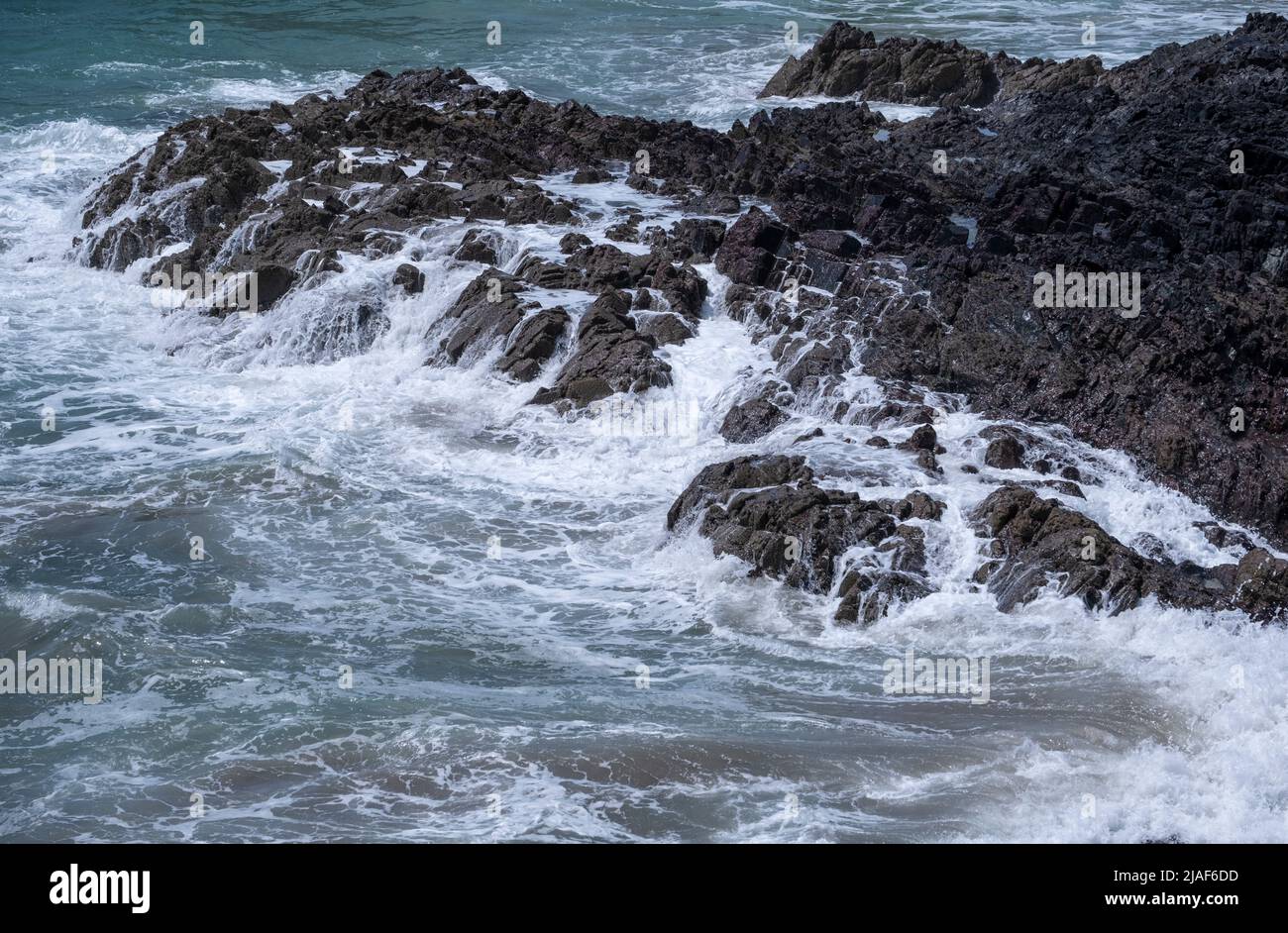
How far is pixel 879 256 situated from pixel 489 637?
8644 millimetres

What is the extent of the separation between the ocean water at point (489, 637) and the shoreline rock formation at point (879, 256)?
0.40 metres

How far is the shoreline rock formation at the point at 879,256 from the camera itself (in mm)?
14047

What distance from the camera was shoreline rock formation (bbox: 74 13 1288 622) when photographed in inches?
553

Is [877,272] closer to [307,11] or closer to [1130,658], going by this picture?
[1130,658]

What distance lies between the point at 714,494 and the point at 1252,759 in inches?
230

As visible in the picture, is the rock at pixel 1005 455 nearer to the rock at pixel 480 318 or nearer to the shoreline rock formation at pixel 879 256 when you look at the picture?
the shoreline rock formation at pixel 879 256

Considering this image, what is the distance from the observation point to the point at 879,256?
18.8m

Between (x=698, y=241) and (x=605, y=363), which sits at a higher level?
(x=698, y=241)

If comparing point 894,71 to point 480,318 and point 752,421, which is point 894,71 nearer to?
point 480,318

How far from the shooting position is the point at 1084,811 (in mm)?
9812

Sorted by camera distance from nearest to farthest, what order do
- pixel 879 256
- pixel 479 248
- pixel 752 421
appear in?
pixel 752 421
pixel 879 256
pixel 479 248

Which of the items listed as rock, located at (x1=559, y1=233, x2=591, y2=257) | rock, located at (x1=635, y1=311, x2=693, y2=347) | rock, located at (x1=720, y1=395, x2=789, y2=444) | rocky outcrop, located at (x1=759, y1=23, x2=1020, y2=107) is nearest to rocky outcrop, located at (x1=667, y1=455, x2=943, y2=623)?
rock, located at (x1=720, y1=395, x2=789, y2=444)

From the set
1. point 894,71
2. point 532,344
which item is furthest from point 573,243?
point 894,71

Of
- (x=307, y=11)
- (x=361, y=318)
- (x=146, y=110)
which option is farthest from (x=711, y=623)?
(x=307, y=11)
